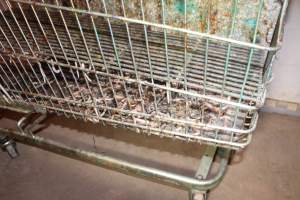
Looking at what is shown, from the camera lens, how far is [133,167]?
0.96 metres

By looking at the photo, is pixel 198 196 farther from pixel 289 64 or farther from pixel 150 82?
pixel 289 64

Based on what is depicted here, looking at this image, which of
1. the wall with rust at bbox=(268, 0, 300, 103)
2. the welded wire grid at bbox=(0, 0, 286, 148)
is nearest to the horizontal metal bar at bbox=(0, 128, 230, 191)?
the welded wire grid at bbox=(0, 0, 286, 148)

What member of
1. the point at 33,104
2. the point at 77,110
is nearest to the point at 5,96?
the point at 33,104

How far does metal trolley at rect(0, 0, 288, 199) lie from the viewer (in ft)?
2.62

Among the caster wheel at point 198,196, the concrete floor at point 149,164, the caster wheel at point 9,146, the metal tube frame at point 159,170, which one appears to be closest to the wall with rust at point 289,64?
the concrete floor at point 149,164

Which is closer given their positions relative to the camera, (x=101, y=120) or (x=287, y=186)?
(x=101, y=120)

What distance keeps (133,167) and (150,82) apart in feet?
0.95

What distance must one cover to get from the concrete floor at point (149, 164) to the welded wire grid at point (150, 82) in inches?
16.5

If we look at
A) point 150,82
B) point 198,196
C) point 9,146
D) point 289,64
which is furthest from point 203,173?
point 9,146

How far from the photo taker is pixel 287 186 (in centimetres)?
116

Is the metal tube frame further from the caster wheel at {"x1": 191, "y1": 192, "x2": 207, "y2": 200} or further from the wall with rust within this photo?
the wall with rust

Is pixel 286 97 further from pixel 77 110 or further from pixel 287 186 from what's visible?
pixel 77 110

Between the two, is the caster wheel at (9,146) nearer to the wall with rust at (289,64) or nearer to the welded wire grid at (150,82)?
the welded wire grid at (150,82)

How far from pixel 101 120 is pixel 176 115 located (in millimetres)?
247
